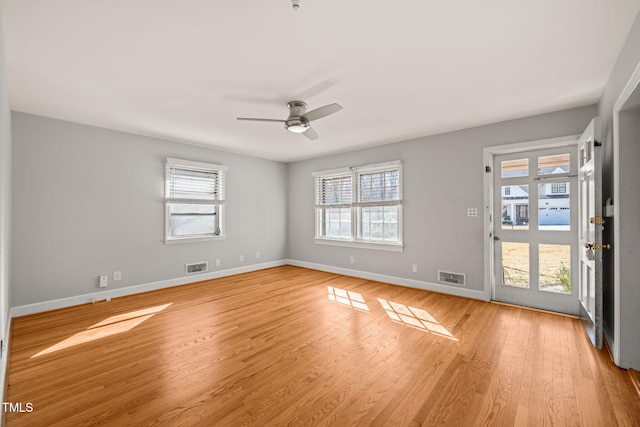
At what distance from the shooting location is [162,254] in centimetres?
477

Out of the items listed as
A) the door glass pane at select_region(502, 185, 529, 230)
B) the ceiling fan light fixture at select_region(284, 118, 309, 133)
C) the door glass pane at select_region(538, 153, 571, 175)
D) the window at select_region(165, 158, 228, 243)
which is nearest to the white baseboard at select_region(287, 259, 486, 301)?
the door glass pane at select_region(502, 185, 529, 230)

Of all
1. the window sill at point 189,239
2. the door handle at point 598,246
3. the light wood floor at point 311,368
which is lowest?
the light wood floor at point 311,368

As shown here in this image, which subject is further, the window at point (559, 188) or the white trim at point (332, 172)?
the white trim at point (332, 172)

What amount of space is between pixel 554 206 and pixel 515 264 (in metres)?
0.89

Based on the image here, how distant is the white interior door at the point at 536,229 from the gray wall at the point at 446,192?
0.77 feet

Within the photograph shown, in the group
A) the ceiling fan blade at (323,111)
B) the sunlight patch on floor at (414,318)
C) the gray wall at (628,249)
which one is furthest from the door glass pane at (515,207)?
the ceiling fan blade at (323,111)

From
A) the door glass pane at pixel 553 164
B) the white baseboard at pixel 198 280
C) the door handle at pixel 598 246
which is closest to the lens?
the door handle at pixel 598 246

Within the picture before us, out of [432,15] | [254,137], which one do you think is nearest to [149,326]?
[254,137]

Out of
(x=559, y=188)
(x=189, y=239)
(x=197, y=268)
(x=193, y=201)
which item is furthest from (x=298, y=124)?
(x=197, y=268)

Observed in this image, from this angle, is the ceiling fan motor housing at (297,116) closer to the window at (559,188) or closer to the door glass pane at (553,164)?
the door glass pane at (553,164)

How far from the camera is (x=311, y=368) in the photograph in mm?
2295

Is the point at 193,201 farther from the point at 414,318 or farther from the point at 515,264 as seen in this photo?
the point at 515,264

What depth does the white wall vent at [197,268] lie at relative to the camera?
16.7 feet

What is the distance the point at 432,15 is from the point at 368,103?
4.75 ft
